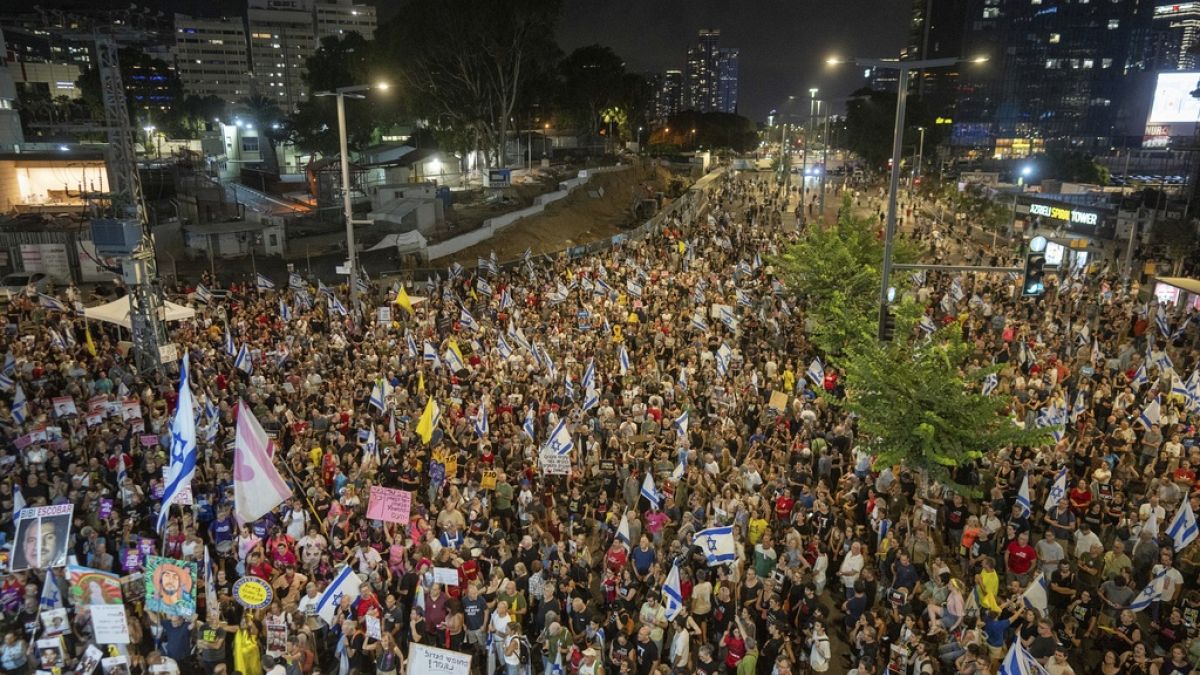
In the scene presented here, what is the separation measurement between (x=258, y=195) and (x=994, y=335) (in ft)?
150

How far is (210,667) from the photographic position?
945 cm

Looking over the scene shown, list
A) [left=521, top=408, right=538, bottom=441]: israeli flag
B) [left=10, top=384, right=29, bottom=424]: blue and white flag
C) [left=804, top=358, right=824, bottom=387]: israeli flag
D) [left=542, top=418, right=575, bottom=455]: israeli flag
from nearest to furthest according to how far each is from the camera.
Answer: [left=542, top=418, right=575, bottom=455]: israeli flag → [left=521, top=408, right=538, bottom=441]: israeli flag → [left=10, top=384, right=29, bottom=424]: blue and white flag → [left=804, top=358, right=824, bottom=387]: israeli flag

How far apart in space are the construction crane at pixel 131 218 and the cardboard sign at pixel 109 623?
1071 cm

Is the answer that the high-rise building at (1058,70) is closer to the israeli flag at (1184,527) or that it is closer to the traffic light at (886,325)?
the traffic light at (886,325)

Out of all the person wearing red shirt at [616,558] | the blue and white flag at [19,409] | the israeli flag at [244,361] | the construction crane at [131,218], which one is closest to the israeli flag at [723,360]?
the person wearing red shirt at [616,558]

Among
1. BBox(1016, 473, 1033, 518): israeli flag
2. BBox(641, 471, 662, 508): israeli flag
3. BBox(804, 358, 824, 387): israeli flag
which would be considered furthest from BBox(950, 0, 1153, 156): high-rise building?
BBox(641, 471, 662, 508): israeli flag

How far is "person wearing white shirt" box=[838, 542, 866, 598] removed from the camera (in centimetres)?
1032

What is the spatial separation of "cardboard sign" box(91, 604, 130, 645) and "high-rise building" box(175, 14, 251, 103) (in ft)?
607

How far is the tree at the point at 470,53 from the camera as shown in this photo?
49938mm

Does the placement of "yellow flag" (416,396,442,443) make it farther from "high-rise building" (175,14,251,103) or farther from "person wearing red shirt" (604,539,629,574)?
"high-rise building" (175,14,251,103)

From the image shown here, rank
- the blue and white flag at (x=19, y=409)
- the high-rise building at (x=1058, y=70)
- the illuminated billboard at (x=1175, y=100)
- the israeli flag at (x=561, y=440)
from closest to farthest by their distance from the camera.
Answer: the israeli flag at (x=561, y=440) → the blue and white flag at (x=19, y=409) → the illuminated billboard at (x=1175, y=100) → the high-rise building at (x=1058, y=70)

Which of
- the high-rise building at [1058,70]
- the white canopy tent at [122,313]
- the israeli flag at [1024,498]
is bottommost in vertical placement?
the israeli flag at [1024,498]

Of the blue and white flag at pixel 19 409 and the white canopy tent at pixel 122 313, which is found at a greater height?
the white canopy tent at pixel 122 313

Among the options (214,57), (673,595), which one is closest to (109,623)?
(673,595)
